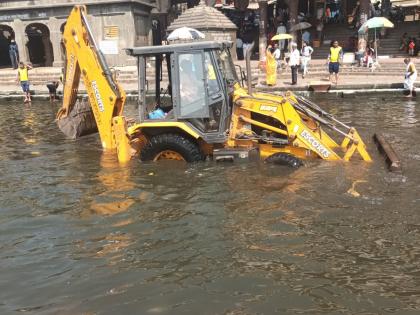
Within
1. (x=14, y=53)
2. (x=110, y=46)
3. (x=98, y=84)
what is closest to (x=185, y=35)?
(x=110, y=46)

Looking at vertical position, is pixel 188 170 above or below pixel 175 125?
below

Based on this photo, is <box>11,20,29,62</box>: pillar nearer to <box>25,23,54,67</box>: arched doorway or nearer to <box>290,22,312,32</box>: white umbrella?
<box>25,23,54,67</box>: arched doorway

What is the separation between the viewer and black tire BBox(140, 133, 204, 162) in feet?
26.6

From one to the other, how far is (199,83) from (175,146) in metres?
1.09

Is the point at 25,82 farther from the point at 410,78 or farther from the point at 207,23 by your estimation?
the point at 410,78

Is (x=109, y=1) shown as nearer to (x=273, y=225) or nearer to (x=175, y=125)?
(x=175, y=125)

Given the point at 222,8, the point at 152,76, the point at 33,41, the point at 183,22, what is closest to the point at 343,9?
the point at 222,8

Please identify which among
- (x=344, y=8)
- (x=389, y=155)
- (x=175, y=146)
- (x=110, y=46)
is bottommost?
(x=389, y=155)

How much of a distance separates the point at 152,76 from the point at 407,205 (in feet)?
15.0

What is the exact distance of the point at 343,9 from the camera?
120 feet

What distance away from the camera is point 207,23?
25984mm

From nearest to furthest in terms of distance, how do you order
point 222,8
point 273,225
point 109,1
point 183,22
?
point 273,225
point 183,22
point 109,1
point 222,8

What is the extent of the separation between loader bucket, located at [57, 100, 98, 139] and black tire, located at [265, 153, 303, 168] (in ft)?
14.2

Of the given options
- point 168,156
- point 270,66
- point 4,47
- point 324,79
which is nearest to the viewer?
point 168,156
